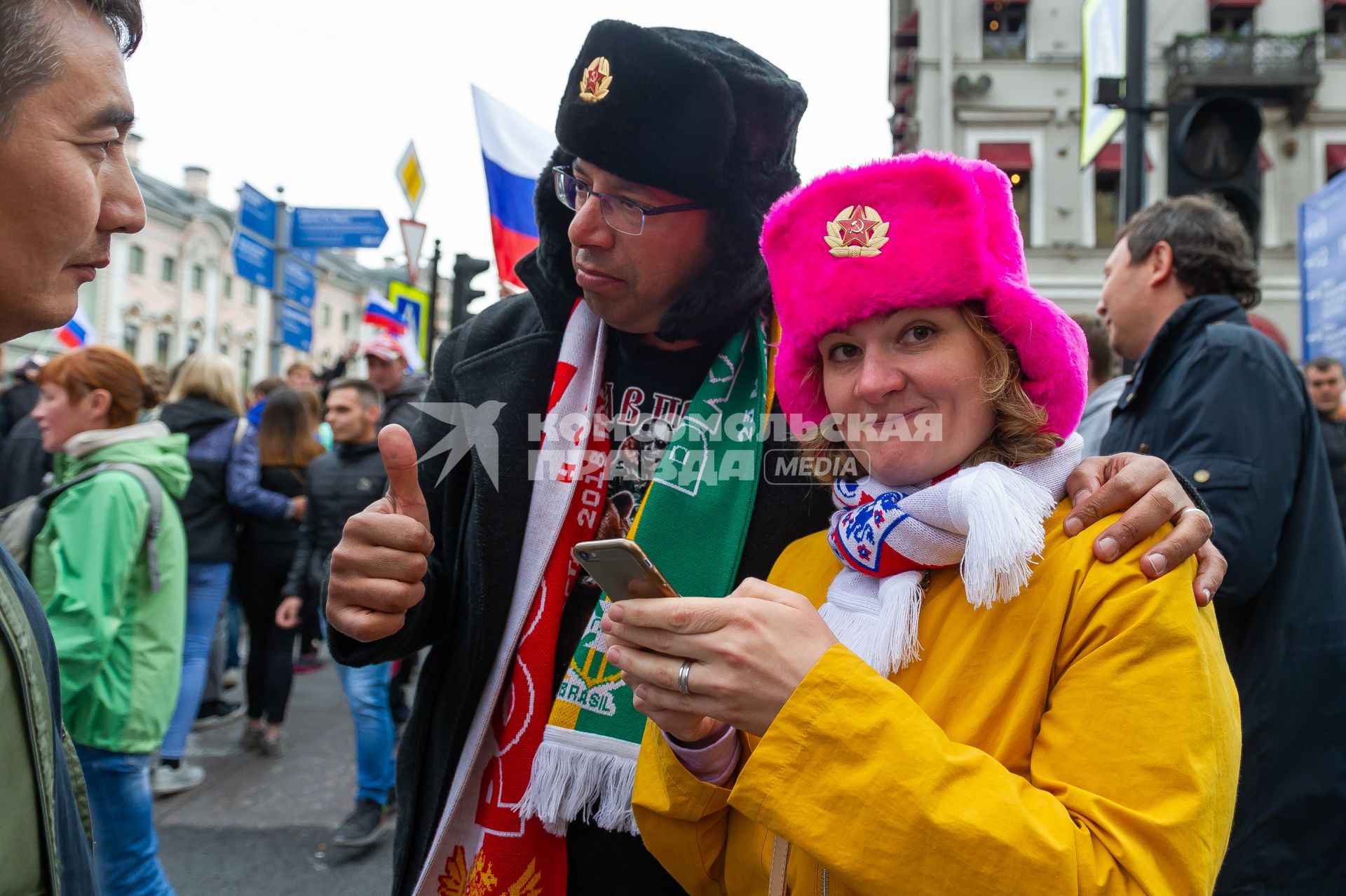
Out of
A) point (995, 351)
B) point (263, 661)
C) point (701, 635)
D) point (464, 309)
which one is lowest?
point (263, 661)

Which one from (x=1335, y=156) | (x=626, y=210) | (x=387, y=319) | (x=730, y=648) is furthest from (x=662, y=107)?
(x=1335, y=156)

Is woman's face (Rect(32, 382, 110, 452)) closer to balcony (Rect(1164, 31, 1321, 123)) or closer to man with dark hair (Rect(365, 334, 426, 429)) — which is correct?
man with dark hair (Rect(365, 334, 426, 429))

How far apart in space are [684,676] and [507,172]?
398 centimetres

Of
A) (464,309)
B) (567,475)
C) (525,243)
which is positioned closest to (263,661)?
(464,309)

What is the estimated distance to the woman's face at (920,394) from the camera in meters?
1.29

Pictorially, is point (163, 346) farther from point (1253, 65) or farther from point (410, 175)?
point (1253, 65)


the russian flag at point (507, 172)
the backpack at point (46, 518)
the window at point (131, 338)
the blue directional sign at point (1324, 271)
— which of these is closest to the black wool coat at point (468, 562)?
the backpack at point (46, 518)

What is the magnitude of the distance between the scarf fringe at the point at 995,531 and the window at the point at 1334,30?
2179 cm

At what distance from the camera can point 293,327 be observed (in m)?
9.91

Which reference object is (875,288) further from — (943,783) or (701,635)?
(943,783)

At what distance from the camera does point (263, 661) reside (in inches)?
212

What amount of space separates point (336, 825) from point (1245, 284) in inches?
175

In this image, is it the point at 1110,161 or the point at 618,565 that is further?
the point at 1110,161

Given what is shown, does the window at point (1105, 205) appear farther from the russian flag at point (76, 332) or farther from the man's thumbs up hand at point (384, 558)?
the man's thumbs up hand at point (384, 558)
